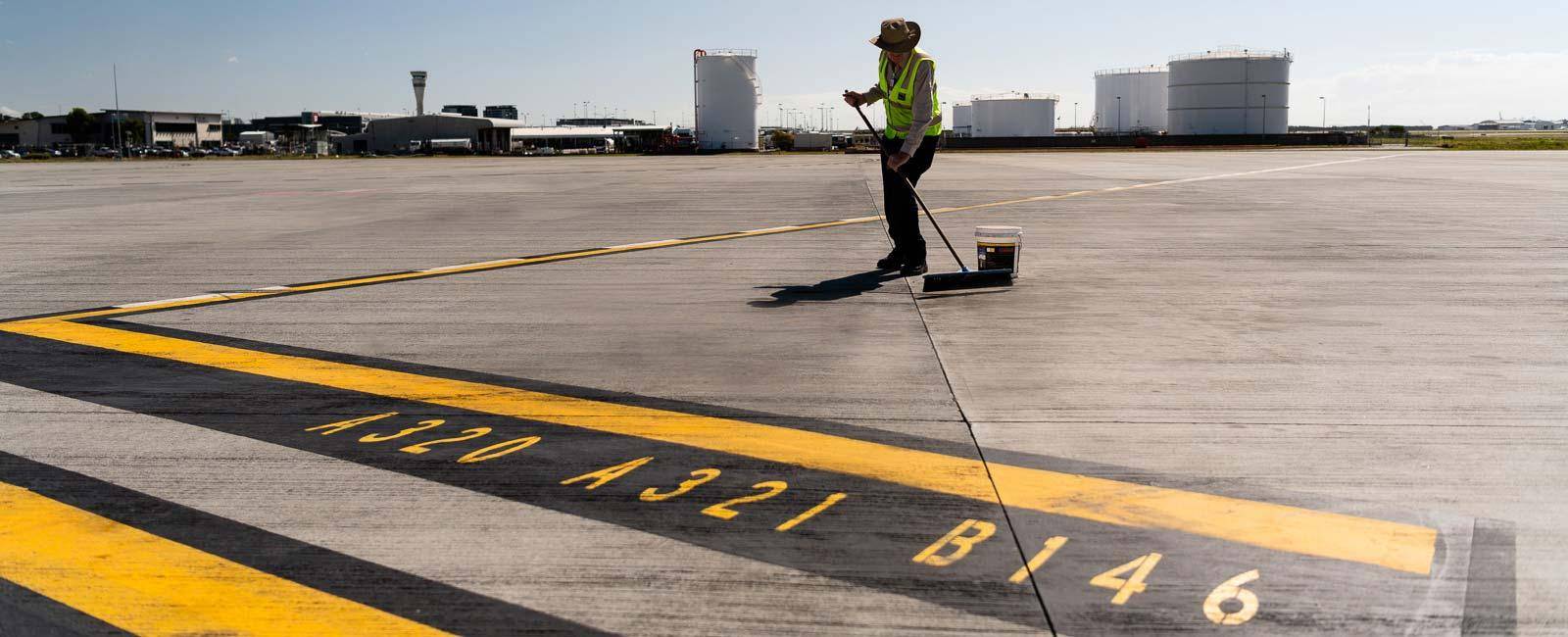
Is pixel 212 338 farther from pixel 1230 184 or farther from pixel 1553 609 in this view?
pixel 1230 184

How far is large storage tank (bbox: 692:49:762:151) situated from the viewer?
9456 cm

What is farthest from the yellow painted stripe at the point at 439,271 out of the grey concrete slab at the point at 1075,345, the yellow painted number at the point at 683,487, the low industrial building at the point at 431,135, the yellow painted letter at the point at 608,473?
the low industrial building at the point at 431,135

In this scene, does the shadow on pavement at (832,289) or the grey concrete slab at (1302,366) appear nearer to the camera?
the grey concrete slab at (1302,366)

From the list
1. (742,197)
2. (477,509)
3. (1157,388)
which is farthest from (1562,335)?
(742,197)

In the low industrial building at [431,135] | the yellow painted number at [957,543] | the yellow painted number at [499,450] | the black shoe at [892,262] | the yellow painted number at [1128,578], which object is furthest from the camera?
the low industrial building at [431,135]

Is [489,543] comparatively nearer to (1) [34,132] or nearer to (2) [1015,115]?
(2) [1015,115]

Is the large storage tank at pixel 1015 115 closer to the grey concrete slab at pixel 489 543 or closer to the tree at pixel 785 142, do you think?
the tree at pixel 785 142

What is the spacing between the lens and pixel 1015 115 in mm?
102438

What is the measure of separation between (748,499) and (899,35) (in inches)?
216

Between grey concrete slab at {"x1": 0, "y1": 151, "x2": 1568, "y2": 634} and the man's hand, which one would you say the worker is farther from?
grey concrete slab at {"x1": 0, "y1": 151, "x2": 1568, "y2": 634}

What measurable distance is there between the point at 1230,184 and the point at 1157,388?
18.0m

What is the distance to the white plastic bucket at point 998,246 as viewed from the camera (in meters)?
7.66

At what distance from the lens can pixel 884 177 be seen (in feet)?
27.3

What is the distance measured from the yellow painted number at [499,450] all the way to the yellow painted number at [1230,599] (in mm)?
2221
